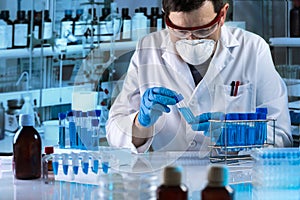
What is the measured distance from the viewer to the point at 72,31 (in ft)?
10.7

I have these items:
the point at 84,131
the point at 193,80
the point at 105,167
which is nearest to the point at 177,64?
the point at 193,80

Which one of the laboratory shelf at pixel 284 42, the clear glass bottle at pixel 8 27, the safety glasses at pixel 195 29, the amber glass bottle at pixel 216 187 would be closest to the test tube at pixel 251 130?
the safety glasses at pixel 195 29

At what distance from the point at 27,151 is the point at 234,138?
55 centimetres

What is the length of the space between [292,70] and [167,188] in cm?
260

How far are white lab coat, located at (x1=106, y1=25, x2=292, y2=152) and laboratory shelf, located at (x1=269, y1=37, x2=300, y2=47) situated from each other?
41.9 inches

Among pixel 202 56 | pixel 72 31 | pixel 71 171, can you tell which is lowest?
pixel 71 171

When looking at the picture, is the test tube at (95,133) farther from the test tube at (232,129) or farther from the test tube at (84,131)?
the test tube at (232,129)

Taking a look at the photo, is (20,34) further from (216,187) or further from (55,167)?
(216,187)

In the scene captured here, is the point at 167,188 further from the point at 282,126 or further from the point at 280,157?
the point at 282,126

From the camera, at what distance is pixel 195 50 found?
6.77 ft

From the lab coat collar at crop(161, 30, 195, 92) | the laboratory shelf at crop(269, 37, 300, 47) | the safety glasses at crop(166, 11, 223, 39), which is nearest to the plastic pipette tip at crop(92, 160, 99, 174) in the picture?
the safety glasses at crop(166, 11, 223, 39)

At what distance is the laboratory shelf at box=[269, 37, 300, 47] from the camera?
3.31 meters

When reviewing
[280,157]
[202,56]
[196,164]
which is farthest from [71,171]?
[202,56]

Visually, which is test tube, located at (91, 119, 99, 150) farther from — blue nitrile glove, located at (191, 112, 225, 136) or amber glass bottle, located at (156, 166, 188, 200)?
amber glass bottle, located at (156, 166, 188, 200)
